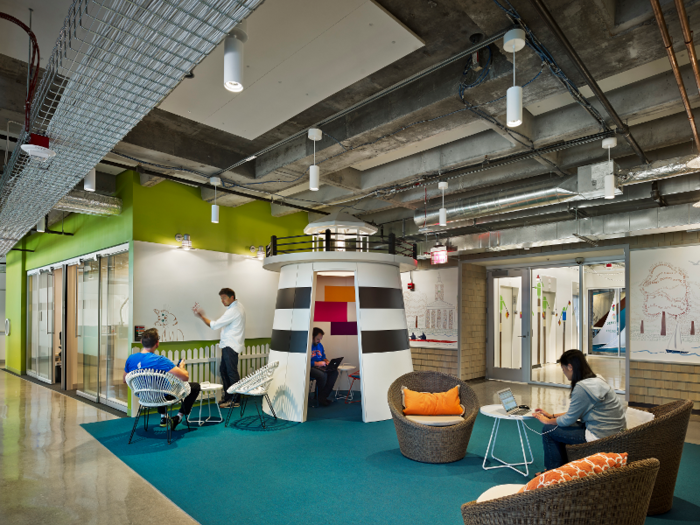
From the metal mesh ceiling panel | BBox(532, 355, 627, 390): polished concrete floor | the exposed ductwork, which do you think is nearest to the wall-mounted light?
the metal mesh ceiling panel

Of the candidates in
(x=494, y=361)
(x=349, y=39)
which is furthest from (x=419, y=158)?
(x=494, y=361)

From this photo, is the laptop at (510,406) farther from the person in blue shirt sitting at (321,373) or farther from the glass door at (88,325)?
the glass door at (88,325)

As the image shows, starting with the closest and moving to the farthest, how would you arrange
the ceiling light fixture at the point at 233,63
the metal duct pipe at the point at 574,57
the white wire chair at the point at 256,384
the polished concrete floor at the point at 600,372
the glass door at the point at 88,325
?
1. the ceiling light fixture at the point at 233,63
2. the metal duct pipe at the point at 574,57
3. the white wire chair at the point at 256,384
4. the glass door at the point at 88,325
5. the polished concrete floor at the point at 600,372

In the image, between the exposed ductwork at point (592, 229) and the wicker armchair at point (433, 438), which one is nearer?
the wicker armchair at point (433, 438)

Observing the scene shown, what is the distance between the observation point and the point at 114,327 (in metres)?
7.32

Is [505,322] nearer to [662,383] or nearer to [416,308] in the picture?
[416,308]

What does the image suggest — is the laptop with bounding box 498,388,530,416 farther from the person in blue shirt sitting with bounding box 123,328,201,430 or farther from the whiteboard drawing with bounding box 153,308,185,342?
the whiteboard drawing with bounding box 153,308,185,342

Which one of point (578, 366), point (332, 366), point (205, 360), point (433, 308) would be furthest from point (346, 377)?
point (578, 366)

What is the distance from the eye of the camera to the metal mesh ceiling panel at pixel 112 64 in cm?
229

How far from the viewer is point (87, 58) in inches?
107

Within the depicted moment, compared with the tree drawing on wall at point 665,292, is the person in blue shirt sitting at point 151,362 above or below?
below

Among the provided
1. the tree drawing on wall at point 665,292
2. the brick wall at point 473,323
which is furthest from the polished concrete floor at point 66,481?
the tree drawing on wall at point 665,292

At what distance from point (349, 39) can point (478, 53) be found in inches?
43.3

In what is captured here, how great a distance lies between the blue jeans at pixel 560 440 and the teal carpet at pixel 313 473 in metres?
0.43
